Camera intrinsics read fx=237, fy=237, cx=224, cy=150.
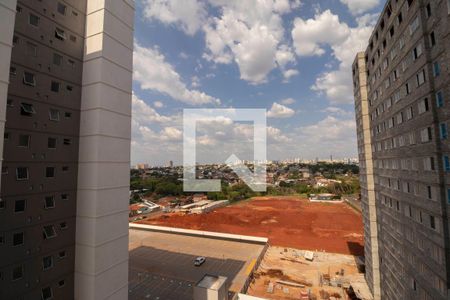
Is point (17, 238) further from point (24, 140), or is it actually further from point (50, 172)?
point (24, 140)

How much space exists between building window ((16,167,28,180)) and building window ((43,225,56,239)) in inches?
87.4

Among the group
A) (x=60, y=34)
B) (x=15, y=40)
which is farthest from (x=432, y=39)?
(x=15, y=40)

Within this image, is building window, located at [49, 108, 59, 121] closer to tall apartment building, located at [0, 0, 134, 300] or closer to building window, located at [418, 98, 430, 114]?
tall apartment building, located at [0, 0, 134, 300]

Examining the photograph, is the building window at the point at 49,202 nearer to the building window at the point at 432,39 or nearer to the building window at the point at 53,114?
the building window at the point at 53,114

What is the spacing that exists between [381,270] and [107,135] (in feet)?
77.8

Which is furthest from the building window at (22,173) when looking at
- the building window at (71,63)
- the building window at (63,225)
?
the building window at (71,63)

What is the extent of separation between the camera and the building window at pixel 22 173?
8826mm

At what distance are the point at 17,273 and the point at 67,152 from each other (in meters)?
4.82

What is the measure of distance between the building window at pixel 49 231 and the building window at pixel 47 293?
6.67ft

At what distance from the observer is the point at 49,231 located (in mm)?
9742

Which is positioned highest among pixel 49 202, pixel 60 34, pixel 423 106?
pixel 60 34

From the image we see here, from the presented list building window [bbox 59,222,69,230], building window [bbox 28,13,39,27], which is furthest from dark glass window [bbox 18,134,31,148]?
building window [bbox 28,13,39,27]

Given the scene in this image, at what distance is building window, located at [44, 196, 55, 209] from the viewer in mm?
9666

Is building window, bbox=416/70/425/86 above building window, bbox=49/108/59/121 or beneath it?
above
